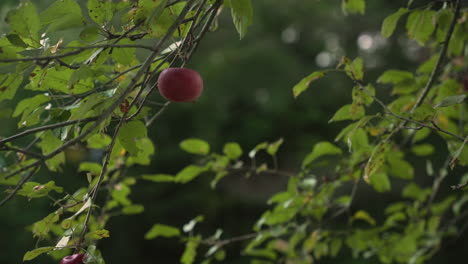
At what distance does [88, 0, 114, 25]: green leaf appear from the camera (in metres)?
0.62

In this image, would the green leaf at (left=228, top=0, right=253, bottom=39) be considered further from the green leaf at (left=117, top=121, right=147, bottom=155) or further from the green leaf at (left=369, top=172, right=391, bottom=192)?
the green leaf at (left=369, top=172, right=391, bottom=192)

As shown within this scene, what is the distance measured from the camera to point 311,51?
191 inches

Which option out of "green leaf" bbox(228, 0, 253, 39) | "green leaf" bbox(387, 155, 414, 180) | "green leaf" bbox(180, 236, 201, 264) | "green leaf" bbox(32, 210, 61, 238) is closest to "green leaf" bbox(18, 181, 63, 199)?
"green leaf" bbox(32, 210, 61, 238)

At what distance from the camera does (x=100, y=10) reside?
0.63 m

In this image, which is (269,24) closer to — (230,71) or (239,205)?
(230,71)

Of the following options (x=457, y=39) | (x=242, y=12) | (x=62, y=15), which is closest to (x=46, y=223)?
(x=62, y=15)

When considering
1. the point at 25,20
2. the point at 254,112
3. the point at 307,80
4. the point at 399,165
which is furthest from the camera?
the point at 254,112

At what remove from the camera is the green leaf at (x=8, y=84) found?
59cm

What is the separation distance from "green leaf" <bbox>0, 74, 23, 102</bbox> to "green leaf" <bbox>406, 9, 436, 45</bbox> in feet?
2.36

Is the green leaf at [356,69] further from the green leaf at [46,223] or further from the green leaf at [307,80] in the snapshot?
the green leaf at [46,223]

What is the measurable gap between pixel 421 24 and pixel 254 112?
11.8 ft

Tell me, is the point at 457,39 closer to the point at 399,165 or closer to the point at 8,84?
the point at 399,165

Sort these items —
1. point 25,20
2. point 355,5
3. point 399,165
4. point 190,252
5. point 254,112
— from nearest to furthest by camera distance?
point 25,20
point 355,5
point 399,165
point 190,252
point 254,112

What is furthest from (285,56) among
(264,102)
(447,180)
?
(447,180)
